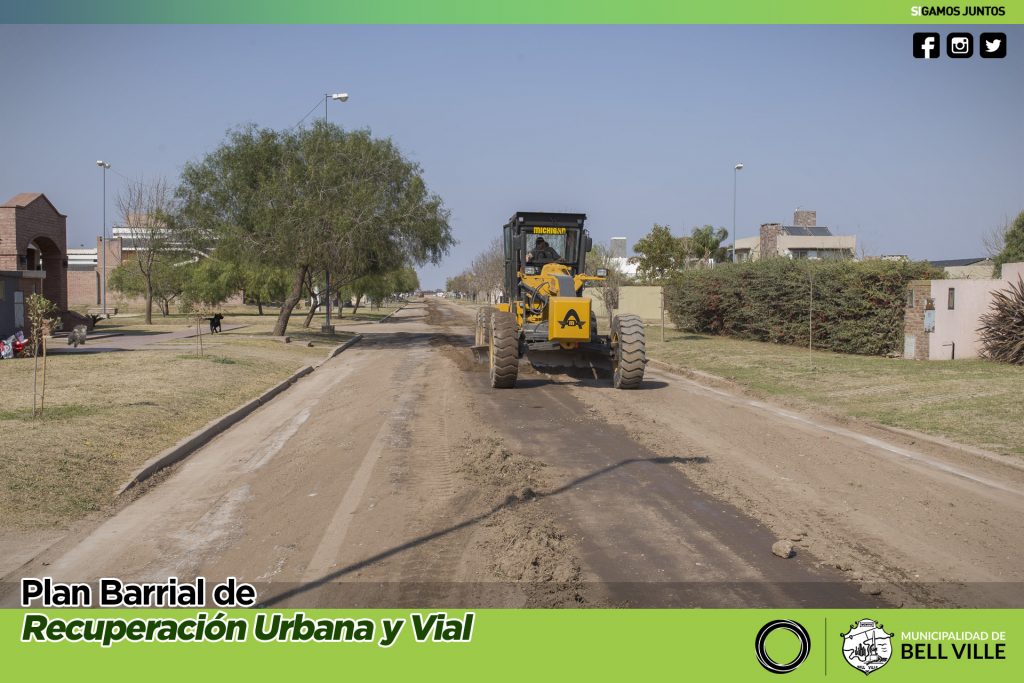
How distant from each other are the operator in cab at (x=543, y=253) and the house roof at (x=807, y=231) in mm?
46867

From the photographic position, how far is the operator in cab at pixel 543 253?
1812 centimetres

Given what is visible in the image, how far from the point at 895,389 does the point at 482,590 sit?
1248 cm

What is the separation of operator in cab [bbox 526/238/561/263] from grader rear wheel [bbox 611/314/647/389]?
2.53m

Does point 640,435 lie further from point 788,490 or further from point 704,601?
point 704,601

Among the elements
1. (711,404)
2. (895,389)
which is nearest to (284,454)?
(711,404)

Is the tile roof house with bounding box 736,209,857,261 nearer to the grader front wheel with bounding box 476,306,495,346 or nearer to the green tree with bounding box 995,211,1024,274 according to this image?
the green tree with bounding box 995,211,1024,274

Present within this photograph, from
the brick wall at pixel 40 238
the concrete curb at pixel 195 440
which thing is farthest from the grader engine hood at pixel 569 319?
the brick wall at pixel 40 238

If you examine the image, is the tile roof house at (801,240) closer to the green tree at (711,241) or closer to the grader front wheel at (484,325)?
the green tree at (711,241)

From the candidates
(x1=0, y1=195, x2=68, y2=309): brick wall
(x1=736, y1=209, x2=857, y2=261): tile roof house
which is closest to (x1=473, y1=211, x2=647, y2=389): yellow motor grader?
(x1=0, y1=195, x2=68, y2=309): brick wall

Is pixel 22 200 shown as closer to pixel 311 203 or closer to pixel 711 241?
pixel 311 203

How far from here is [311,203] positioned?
91.6 feet

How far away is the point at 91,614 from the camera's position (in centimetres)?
539

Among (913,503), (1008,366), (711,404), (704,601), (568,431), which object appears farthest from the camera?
(1008,366)

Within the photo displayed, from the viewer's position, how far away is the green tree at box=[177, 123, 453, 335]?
92.4 ft
